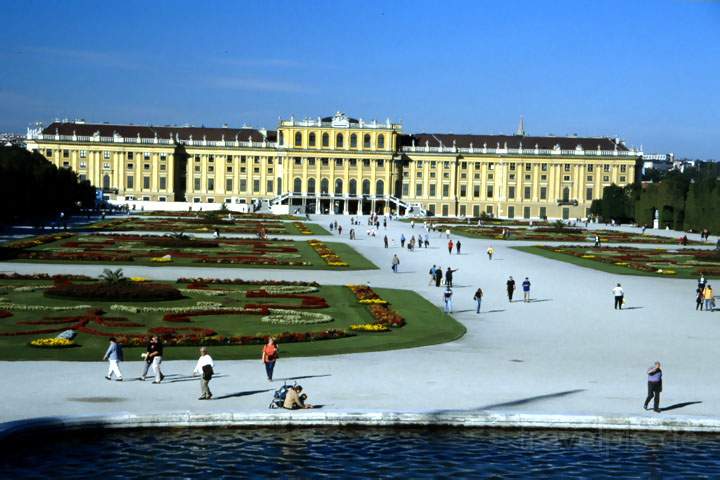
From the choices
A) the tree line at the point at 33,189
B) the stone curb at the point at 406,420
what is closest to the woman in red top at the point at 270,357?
the stone curb at the point at 406,420

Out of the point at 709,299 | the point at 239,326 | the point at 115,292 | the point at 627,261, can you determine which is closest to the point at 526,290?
the point at 709,299

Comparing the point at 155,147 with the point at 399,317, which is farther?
the point at 155,147

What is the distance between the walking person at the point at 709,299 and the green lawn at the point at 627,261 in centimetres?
1254

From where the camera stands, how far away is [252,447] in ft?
52.4

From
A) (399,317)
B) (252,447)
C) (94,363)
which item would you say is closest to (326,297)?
(399,317)

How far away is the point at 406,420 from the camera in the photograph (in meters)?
17.3

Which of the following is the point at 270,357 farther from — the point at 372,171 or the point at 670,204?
the point at 372,171

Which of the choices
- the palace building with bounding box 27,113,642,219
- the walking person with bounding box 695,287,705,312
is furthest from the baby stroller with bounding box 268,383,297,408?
the palace building with bounding box 27,113,642,219

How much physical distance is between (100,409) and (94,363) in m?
4.48

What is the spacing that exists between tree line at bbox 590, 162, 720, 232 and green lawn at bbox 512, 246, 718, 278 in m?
29.8

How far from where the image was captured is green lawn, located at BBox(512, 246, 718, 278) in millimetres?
48281

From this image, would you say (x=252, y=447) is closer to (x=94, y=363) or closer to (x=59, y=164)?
(x=94, y=363)

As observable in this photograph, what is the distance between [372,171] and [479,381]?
380 feet

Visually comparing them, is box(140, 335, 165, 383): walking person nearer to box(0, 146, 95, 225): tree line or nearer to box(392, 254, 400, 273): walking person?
box(392, 254, 400, 273): walking person
